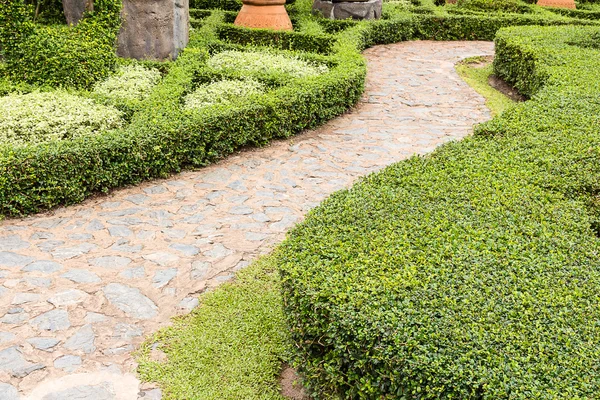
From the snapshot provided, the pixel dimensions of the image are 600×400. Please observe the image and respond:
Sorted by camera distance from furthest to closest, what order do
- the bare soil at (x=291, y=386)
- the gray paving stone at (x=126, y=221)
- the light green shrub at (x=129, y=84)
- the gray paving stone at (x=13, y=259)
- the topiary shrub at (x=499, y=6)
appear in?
the topiary shrub at (x=499, y=6) → the light green shrub at (x=129, y=84) → the gray paving stone at (x=126, y=221) → the gray paving stone at (x=13, y=259) → the bare soil at (x=291, y=386)

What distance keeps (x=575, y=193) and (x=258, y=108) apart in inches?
144

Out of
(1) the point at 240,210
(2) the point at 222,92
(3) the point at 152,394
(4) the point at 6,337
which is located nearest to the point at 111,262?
(4) the point at 6,337

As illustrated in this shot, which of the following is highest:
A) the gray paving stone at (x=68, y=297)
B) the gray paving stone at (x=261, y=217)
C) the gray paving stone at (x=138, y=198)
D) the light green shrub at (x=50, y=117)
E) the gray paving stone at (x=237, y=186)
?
the light green shrub at (x=50, y=117)

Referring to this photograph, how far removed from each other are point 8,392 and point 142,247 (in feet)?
5.74

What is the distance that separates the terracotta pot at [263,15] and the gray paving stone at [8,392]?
9208mm

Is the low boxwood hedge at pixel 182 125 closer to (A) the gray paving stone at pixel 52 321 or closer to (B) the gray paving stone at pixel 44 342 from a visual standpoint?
(A) the gray paving stone at pixel 52 321

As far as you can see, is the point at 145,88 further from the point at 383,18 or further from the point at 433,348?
the point at 383,18

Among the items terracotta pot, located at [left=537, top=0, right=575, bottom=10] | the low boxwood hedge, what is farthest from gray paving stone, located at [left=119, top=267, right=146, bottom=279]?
terracotta pot, located at [left=537, top=0, right=575, bottom=10]

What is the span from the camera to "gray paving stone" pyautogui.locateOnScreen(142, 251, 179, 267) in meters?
4.84

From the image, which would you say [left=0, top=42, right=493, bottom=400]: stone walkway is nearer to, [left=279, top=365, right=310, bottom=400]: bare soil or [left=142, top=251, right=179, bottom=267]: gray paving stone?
[left=142, top=251, right=179, bottom=267]: gray paving stone

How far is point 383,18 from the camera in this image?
13742mm

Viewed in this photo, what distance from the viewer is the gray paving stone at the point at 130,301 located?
4250 mm

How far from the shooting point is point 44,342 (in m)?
3.89

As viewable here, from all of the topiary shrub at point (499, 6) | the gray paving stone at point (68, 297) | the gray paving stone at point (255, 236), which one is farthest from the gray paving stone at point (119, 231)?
the topiary shrub at point (499, 6)
